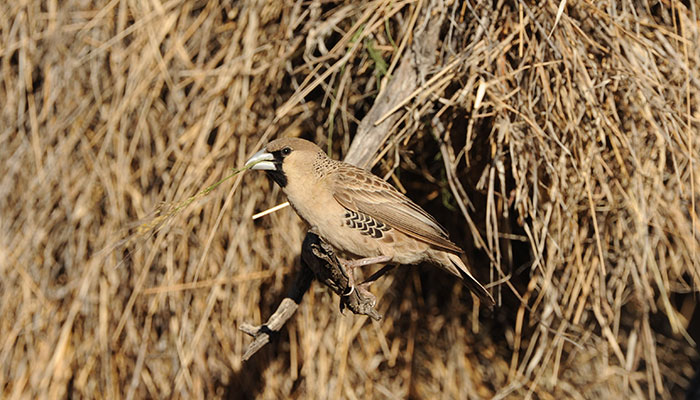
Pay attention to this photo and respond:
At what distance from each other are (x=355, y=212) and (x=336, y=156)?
1.74 ft

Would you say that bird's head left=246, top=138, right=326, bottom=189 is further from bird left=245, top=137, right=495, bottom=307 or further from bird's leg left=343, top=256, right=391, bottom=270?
bird's leg left=343, top=256, right=391, bottom=270

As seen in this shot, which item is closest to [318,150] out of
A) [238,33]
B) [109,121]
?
[238,33]

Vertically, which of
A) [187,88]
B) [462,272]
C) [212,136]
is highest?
[187,88]

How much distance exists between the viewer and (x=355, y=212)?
2.15 m

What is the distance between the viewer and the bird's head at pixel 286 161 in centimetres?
215

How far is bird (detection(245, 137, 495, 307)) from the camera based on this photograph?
6.97 feet

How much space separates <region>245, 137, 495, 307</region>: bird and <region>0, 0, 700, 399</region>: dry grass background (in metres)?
0.20

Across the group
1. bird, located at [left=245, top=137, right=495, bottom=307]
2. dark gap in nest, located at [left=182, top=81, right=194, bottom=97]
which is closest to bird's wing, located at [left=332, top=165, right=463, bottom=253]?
bird, located at [left=245, top=137, right=495, bottom=307]

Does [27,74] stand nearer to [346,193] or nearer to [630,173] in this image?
[346,193]

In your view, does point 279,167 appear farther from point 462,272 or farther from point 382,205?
point 462,272

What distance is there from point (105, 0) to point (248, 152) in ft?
2.66

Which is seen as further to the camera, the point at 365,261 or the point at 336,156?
the point at 336,156

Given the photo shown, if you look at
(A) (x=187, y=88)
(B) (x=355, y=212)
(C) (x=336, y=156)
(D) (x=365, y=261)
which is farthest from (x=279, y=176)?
(A) (x=187, y=88)

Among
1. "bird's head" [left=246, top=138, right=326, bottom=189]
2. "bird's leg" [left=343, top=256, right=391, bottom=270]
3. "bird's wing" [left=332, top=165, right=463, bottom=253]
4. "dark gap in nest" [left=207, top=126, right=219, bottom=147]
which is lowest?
"bird's leg" [left=343, top=256, right=391, bottom=270]
